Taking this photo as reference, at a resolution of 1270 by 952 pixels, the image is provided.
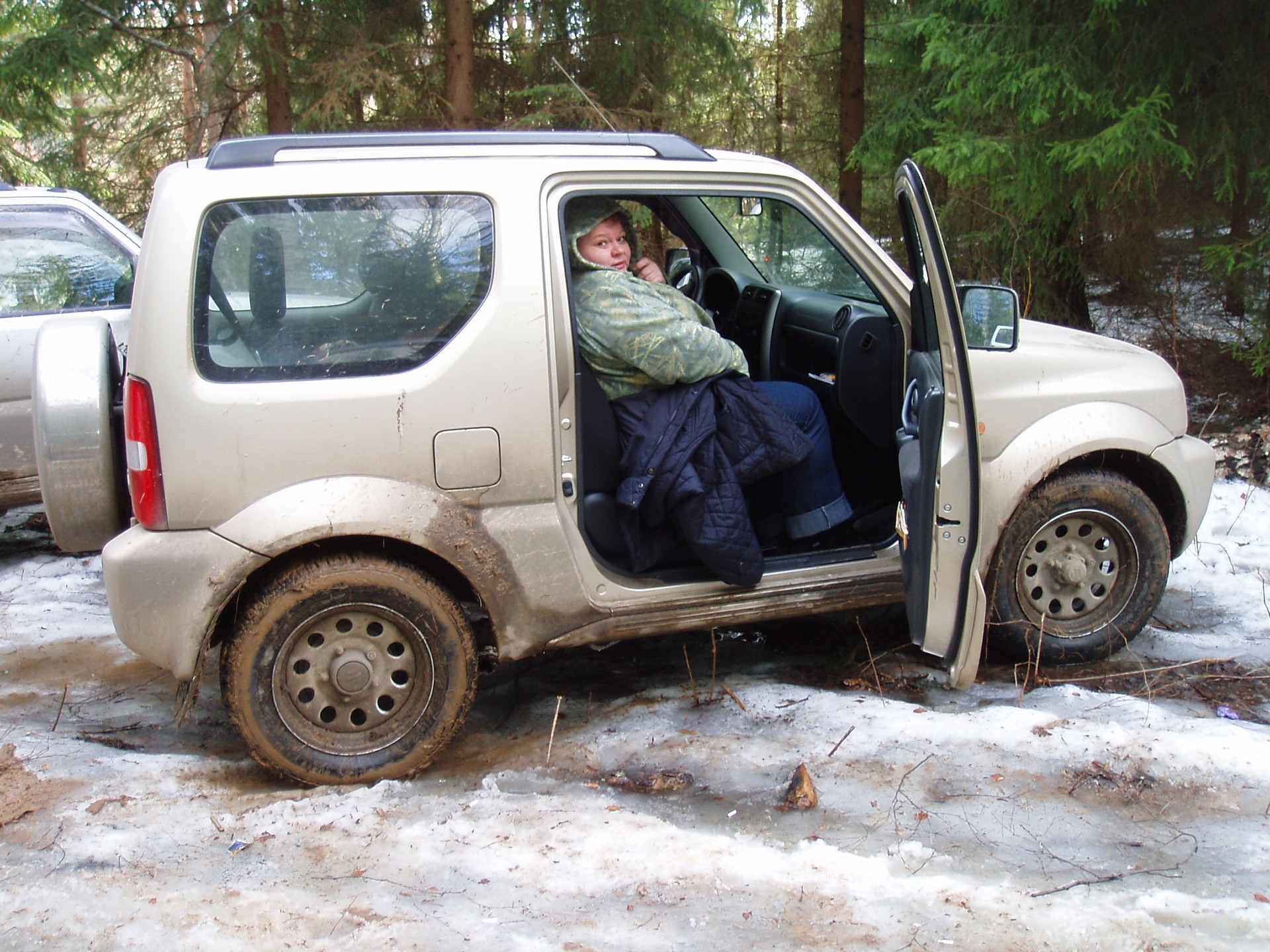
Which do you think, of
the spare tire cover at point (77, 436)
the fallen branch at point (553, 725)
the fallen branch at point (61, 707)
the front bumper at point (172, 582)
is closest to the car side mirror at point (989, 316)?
the fallen branch at point (553, 725)

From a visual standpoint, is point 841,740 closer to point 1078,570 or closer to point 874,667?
point 874,667

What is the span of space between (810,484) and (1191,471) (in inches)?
58.9

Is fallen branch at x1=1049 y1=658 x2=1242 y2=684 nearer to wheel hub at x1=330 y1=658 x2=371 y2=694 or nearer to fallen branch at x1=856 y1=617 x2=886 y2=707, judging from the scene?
fallen branch at x1=856 y1=617 x2=886 y2=707

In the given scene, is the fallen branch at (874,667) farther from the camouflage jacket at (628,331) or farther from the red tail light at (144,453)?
the red tail light at (144,453)

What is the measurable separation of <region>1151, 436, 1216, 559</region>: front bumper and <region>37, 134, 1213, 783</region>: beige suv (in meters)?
0.81

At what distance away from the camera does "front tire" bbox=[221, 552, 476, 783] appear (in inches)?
126

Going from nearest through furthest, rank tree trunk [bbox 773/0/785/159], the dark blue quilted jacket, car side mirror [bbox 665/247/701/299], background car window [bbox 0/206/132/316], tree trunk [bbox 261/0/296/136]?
the dark blue quilted jacket < car side mirror [bbox 665/247/701/299] < background car window [bbox 0/206/132/316] < tree trunk [bbox 261/0/296/136] < tree trunk [bbox 773/0/785/159]

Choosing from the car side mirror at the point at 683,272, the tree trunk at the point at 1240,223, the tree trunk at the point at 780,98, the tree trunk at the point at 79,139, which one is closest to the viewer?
the car side mirror at the point at 683,272

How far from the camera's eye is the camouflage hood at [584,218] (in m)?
3.48

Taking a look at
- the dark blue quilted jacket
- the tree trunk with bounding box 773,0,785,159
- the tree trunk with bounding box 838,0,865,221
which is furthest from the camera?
the tree trunk with bounding box 773,0,785,159

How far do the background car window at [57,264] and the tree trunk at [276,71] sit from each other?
3801 mm

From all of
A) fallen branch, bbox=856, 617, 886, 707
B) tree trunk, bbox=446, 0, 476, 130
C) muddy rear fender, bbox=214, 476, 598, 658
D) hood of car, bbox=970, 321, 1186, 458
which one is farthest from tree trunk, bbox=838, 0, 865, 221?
muddy rear fender, bbox=214, 476, 598, 658

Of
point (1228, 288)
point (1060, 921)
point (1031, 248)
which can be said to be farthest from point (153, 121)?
point (1060, 921)

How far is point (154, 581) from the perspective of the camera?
3.08m
